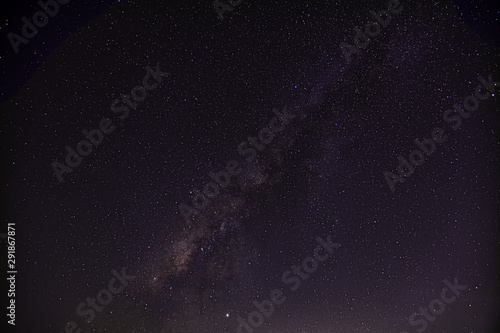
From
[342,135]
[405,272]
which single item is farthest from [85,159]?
[405,272]

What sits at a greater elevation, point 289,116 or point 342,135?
point 289,116

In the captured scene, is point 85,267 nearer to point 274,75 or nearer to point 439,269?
point 274,75

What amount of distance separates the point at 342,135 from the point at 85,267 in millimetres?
1159

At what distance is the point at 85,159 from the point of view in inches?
47.4

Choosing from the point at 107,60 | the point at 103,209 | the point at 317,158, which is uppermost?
the point at 107,60
